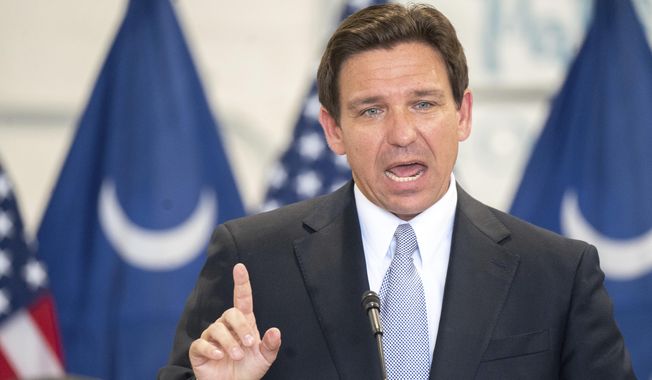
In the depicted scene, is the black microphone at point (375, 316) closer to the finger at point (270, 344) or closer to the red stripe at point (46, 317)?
the finger at point (270, 344)

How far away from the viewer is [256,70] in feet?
13.7

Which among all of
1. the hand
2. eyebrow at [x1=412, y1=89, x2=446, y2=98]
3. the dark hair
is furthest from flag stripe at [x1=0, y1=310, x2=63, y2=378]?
eyebrow at [x1=412, y1=89, x2=446, y2=98]

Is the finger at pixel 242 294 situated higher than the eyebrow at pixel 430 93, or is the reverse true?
the eyebrow at pixel 430 93

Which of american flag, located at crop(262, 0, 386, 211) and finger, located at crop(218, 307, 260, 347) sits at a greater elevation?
finger, located at crop(218, 307, 260, 347)

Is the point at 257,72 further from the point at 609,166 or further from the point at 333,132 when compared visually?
the point at 333,132

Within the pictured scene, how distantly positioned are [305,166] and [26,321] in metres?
1.31

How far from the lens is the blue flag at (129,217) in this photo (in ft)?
13.0

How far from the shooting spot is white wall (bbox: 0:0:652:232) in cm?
404

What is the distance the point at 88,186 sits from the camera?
3.99 meters

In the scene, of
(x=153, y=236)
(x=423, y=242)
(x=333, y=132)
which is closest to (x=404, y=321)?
(x=423, y=242)

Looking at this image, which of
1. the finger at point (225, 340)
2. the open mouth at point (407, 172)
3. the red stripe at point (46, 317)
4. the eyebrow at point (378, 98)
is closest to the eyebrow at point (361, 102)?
the eyebrow at point (378, 98)

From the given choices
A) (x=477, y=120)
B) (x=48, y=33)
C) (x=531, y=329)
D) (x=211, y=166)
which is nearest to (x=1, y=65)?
(x=48, y=33)

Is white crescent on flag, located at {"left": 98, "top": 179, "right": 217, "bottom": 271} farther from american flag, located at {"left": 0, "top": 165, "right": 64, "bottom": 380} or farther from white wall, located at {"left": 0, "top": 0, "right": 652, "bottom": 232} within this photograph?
american flag, located at {"left": 0, "top": 165, "right": 64, "bottom": 380}

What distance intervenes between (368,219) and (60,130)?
2.27 m
